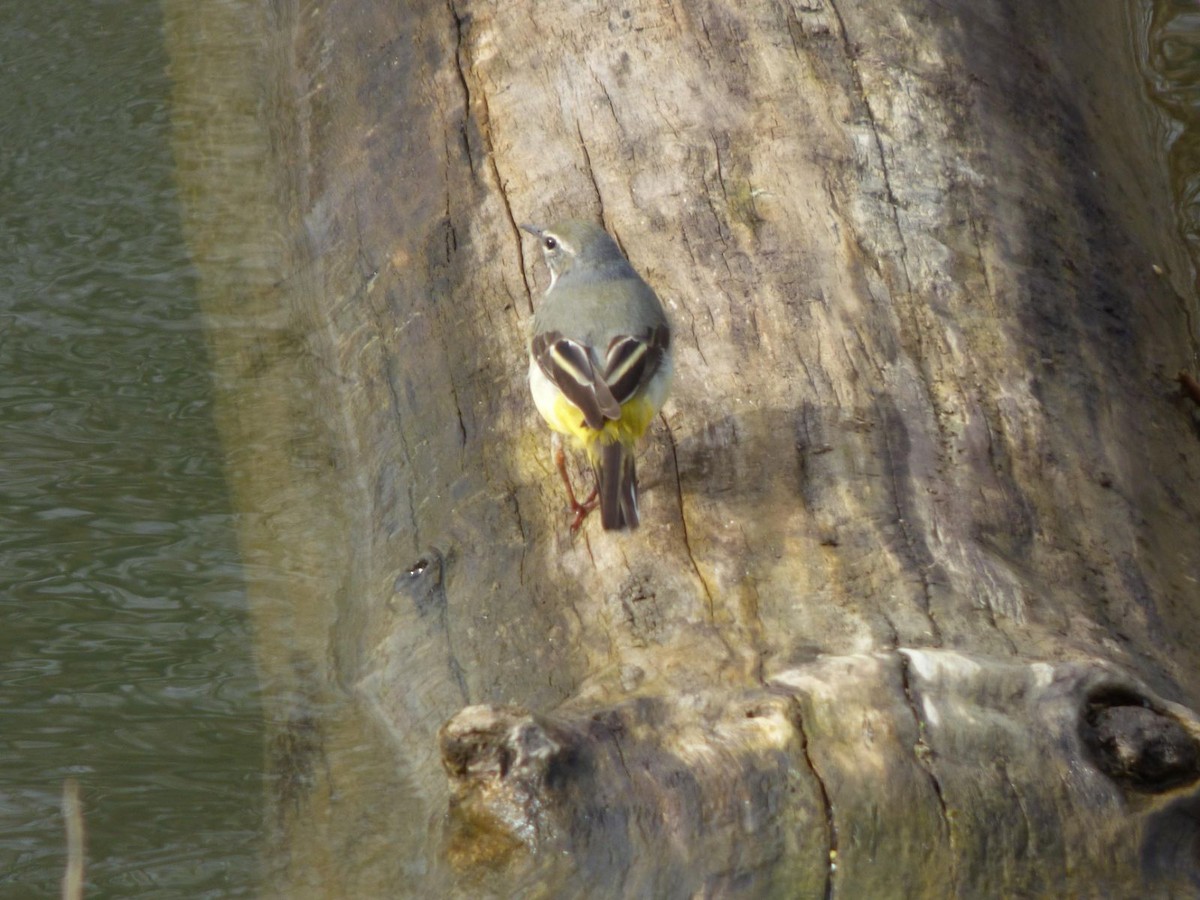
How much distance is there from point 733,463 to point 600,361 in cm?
59

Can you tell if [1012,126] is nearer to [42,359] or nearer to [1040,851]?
[1040,851]

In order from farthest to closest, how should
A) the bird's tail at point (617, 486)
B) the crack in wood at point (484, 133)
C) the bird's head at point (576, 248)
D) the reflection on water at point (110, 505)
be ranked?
the crack in wood at point (484, 133), the bird's head at point (576, 248), the reflection on water at point (110, 505), the bird's tail at point (617, 486)

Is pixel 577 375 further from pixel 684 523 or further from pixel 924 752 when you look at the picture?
pixel 924 752

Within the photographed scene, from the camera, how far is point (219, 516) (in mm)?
6531

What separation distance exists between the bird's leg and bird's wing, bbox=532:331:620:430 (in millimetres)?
214

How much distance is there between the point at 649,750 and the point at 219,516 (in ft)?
10.8

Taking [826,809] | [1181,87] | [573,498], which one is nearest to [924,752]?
[826,809]

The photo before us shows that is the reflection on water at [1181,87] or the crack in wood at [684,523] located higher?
the reflection on water at [1181,87]

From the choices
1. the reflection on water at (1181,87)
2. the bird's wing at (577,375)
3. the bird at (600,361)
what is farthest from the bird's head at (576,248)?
the reflection on water at (1181,87)

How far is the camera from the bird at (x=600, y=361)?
15.8 feet

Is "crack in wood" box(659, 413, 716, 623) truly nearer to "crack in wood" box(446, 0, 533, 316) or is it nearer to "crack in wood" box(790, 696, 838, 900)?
"crack in wood" box(790, 696, 838, 900)

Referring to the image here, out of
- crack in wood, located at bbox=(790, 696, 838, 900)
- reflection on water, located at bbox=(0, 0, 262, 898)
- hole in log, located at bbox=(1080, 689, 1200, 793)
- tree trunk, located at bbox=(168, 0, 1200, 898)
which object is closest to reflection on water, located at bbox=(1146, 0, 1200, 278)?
tree trunk, located at bbox=(168, 0, 1200, 898)

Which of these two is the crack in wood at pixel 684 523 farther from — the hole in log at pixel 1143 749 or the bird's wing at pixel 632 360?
the hole in log at pixel 1143 749

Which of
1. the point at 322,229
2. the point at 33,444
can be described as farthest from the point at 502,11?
the point at 33,444
